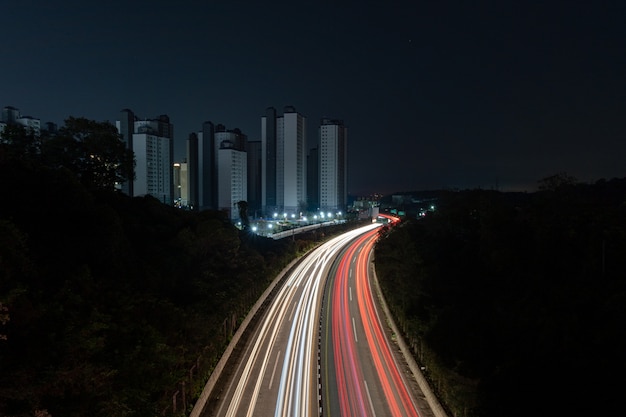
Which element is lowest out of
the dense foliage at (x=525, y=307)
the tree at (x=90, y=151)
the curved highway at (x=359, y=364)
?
the curved highway at (x=359, y=364)

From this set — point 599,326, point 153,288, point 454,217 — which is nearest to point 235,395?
point 153,288

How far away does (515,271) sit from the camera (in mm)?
17938

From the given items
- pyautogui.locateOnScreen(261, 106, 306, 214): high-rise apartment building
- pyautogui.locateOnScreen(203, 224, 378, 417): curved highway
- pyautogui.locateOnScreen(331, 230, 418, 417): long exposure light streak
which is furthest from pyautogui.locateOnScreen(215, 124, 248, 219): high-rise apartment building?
pyautogui.locateOnScreen(203, 224, 378, 417): curved highway

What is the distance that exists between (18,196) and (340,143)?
70.5 meters

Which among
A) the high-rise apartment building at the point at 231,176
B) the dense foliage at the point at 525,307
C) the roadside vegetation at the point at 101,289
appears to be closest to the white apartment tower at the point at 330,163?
the high-rise apartment building at the point at 231,176

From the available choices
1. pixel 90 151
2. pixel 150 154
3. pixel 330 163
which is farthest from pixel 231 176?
pixel 90 151

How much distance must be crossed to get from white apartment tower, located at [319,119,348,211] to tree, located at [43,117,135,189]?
55674mm

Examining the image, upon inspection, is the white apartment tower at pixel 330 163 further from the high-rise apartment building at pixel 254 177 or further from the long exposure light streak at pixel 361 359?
the long exposure light streak at pixel 361 359

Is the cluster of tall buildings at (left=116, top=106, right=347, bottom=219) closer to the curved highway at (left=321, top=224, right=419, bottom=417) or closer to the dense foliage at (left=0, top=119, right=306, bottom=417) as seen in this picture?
the dense foliage at (left=0, top=119, right=306, bottom=417)

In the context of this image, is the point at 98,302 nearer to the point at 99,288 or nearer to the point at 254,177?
the point at 99,288

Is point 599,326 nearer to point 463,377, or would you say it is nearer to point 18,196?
point 463,377

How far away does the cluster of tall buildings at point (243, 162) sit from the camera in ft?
214

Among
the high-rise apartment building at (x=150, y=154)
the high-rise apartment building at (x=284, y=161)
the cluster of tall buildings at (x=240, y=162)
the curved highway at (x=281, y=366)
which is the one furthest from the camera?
the high-rise apartment building at (x=284, y=161)

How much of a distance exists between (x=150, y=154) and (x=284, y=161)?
77.8 feet
